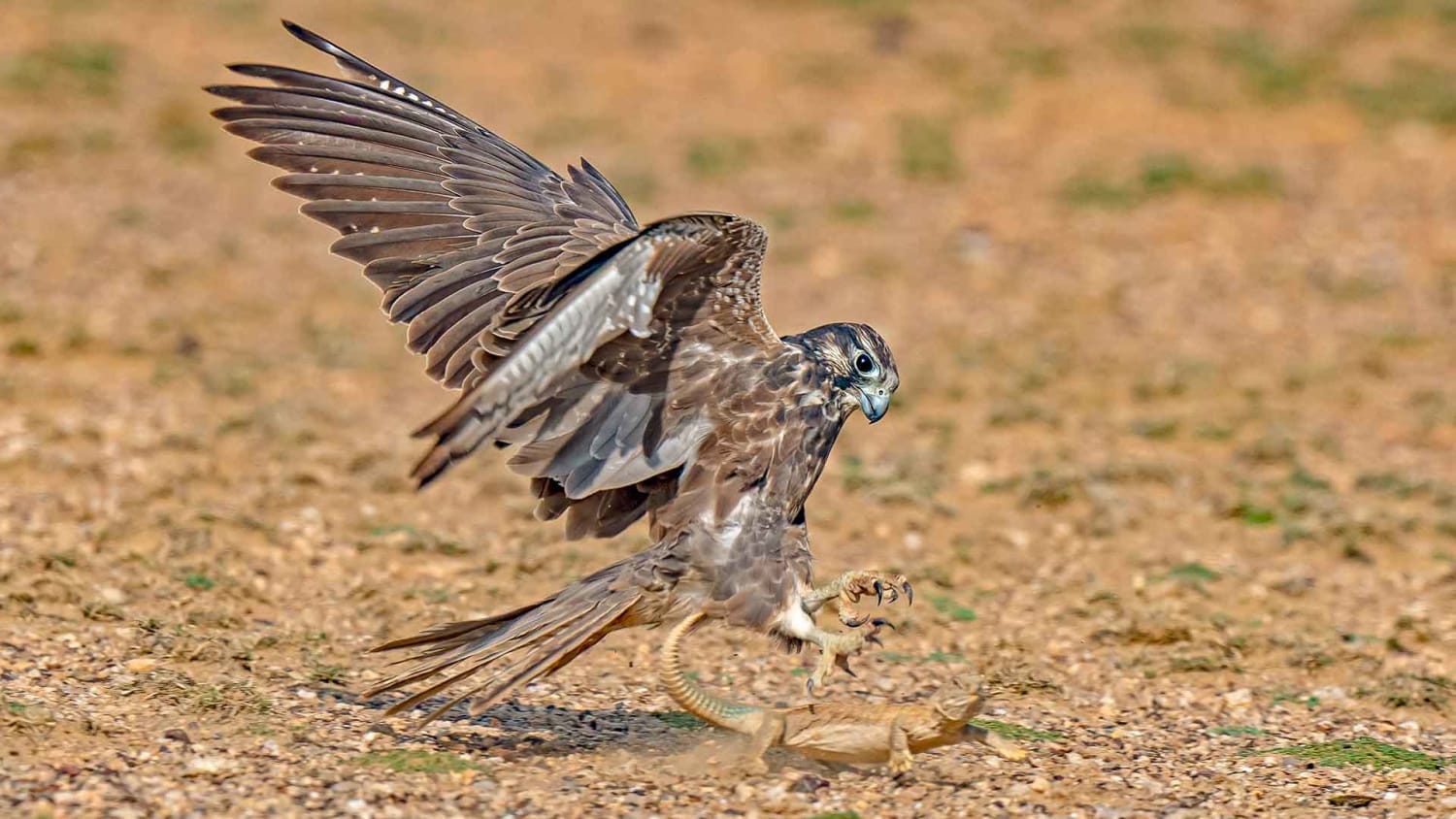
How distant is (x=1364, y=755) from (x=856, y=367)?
1904 mm

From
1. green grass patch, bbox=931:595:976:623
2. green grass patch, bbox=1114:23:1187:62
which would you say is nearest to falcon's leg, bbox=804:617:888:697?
green grass patch, bbox=931:595:976:623

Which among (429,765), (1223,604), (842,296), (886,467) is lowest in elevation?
(429,765)

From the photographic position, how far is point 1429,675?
5.86 metres

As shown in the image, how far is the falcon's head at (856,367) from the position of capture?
512cm

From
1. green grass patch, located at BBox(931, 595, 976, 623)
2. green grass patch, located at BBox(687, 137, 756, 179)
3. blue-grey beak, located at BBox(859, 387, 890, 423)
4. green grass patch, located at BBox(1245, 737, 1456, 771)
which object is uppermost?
green grass patch, located at BBox(687, 137, 756, 179)

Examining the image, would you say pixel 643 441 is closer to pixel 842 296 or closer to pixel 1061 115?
pixel 842 296

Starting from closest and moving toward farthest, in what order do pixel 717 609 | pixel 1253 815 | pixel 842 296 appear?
pixel 1253 815
pixel 717 609
pixel 842 296

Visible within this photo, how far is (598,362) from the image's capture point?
493cm

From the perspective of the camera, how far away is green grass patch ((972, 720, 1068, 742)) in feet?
16.8

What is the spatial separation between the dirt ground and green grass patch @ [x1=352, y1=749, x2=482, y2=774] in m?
0.01

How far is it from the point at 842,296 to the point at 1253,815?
5.99 m

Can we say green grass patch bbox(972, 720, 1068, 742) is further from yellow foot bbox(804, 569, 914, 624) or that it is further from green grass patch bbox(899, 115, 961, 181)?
green grass patch bbox(899, 115, 961, 181)

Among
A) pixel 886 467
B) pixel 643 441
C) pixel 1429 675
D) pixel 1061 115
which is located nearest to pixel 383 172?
pixel 643 441

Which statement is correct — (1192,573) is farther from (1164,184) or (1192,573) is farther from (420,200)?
(1164,184)
